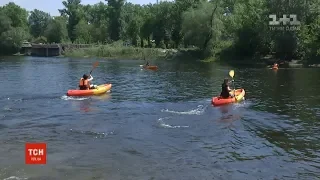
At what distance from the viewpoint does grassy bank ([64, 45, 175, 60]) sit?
81562mm

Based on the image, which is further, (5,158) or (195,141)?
(195,141)

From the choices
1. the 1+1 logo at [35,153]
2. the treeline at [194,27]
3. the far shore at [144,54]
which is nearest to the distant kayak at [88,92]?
the 1+1 logo at [35,153]

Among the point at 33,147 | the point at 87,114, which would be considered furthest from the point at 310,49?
the point at 33,147

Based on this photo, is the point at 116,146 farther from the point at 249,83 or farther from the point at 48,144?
the point at 249,83

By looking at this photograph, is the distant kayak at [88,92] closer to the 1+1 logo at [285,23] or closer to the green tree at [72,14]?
the 1+1 logo at [285,23]

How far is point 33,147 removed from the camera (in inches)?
414

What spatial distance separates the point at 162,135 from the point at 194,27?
189 feet

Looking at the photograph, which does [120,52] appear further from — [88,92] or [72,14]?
[88,92]

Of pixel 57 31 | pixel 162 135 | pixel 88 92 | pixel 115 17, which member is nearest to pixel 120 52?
pixel 115 17

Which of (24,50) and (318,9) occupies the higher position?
(318,9)

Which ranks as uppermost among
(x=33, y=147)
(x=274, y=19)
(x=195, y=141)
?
(x=274, y=19)

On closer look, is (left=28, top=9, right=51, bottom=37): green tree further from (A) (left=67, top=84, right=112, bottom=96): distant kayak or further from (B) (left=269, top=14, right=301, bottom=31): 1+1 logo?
(A) (left=67, top=84, right=112, bottom=96): distant kayak

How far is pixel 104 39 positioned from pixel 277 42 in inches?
2356

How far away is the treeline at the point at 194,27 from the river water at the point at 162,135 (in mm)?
31208
